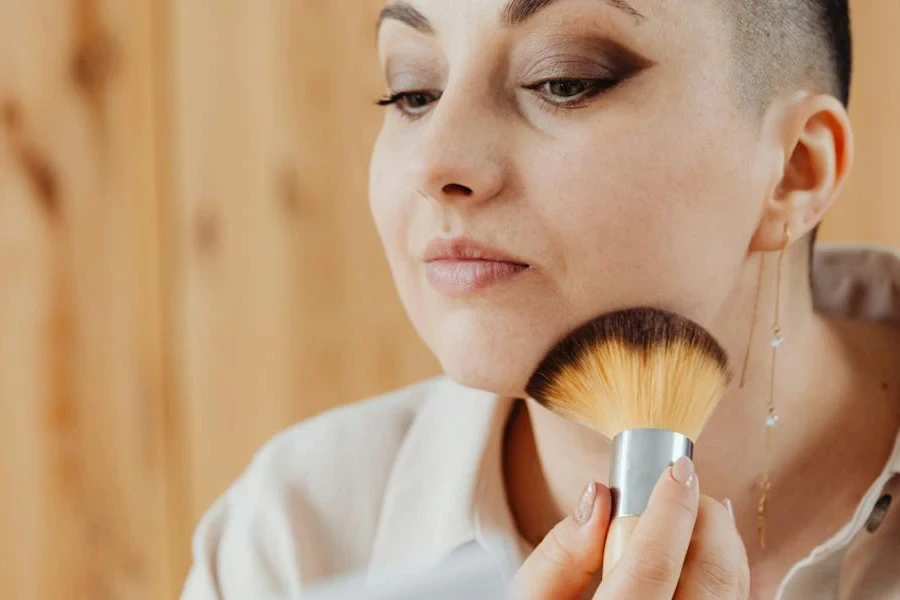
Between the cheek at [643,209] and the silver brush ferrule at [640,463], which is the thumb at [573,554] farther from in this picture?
the cheek at [643,209]

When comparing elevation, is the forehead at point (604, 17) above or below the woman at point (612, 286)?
above

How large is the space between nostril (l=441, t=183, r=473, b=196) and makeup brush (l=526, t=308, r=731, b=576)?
10 cm

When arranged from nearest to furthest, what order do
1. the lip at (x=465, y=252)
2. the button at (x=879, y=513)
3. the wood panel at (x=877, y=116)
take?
the lip at (x=465, y=252)
the button at (x=879, y=513)
the wood panel at (x=877, y=116)

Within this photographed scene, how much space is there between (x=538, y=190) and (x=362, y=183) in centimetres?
59

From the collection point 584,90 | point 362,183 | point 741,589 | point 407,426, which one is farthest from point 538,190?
point 362,183

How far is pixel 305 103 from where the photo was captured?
120cm

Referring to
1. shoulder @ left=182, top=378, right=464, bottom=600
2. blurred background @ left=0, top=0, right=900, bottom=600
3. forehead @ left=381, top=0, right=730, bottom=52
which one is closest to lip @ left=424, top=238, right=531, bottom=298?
forehead @ left=381, top=0, right=730, bottom=52

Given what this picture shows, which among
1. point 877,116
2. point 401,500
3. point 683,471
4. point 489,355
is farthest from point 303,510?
point 877,116

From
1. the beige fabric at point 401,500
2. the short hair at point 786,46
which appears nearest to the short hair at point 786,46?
the short hair at point 786,46

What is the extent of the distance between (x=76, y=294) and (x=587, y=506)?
2.39 ft

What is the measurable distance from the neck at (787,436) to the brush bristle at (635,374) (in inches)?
3.7

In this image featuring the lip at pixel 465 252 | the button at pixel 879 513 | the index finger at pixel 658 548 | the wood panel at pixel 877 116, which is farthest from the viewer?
the wood panel at pixel 877 116

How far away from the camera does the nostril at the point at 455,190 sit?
2.10 feet

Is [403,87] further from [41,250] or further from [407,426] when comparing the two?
[41,250]
